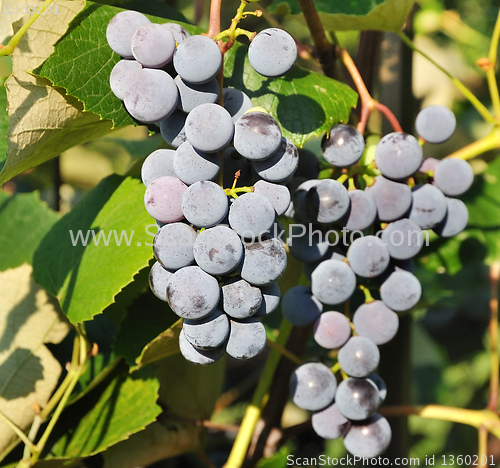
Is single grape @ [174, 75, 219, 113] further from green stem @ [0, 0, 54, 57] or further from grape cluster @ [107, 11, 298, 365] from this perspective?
green stem @ [0, 0, 54, 57]

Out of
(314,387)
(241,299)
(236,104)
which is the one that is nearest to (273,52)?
(236,104)

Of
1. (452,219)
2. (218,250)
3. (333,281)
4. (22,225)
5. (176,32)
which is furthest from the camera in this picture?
(22,225)

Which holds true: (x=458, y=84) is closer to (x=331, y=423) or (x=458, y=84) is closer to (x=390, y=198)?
(x=390, y=198)

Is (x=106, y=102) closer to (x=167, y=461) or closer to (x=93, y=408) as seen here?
(x=93, y=408)

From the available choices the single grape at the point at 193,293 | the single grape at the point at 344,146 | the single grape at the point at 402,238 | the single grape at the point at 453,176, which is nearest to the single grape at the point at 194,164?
the single grape at the point at 193,293

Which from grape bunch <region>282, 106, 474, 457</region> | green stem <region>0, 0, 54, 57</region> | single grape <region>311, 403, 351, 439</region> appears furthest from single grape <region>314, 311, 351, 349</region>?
green stem <region>0, 0, 54, 57</region>

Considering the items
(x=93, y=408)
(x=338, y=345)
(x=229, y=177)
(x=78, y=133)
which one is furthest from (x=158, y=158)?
(x=93, y=408)
